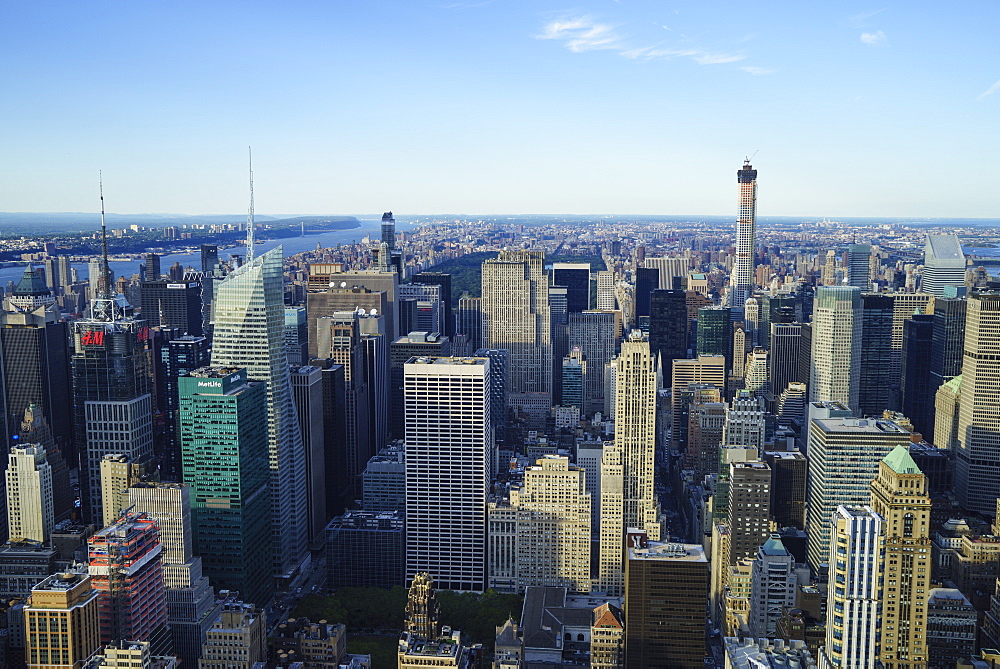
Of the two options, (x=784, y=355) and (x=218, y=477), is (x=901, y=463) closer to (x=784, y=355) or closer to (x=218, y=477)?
(x=218, y=477)

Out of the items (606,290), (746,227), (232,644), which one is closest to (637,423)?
(232,644)

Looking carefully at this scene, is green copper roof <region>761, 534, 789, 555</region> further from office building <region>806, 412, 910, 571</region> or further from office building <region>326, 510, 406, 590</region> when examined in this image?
office building <region>326, 510, 406, 590</region>

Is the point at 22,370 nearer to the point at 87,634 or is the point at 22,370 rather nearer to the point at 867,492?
the point at 87,634

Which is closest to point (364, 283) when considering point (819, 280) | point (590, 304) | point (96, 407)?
point (590, 304)

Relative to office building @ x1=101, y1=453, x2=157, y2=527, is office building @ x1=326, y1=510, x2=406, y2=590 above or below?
below

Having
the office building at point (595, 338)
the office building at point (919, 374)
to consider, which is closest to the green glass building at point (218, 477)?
the office building at point (919, 374)

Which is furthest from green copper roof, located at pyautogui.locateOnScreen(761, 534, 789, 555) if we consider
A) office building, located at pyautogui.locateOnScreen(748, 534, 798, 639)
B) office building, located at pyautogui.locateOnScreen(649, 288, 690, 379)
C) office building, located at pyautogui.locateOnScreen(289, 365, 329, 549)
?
office building, located at pyautogui.locateOnScreen(649, 288, 690, 379)

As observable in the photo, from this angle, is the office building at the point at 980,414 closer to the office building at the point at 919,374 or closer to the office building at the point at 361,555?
the office building at the point at 919,374
